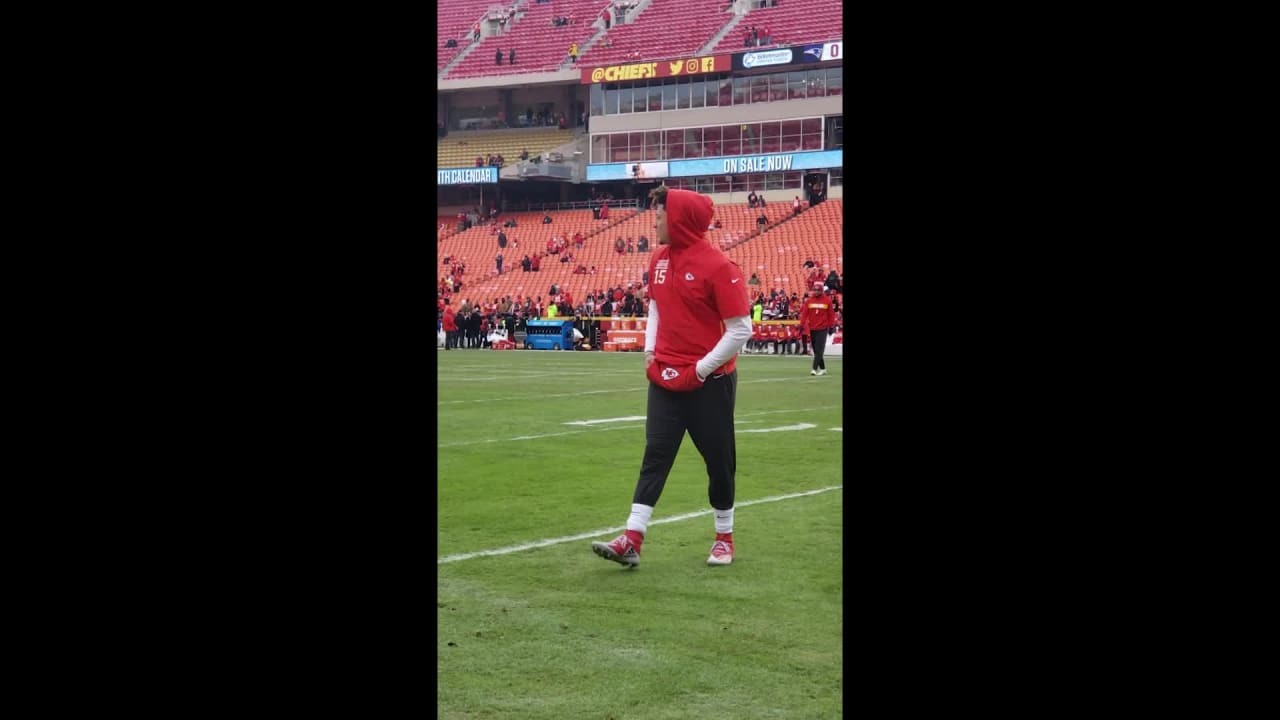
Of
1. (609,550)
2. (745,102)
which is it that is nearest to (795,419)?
(609,550)

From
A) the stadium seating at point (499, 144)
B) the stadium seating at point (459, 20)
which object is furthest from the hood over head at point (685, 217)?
the stadium seating at point (459, 20)

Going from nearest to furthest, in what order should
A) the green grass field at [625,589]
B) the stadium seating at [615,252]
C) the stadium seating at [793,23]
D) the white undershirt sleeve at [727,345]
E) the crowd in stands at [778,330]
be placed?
1. the green grass field at [625,589]
2. the white undershirt sleeve at [727,345]
3. the crowd in stands at [778,330]
4. the stadium seating at [615,252]
5. the stadium seating at [793,23]

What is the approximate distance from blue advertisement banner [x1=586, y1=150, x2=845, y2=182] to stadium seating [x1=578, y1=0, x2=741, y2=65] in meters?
5.13

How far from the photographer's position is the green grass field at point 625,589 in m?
4.22

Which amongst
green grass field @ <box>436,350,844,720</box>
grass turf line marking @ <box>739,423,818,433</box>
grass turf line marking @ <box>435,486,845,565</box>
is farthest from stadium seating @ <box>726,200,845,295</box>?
grass turf line marking @ <box>435,486,845,565</box>

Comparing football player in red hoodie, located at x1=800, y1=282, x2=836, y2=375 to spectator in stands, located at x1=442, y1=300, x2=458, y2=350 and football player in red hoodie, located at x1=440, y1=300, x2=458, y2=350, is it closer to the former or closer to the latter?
spectator in stands, located at x1=442, y1=300, x2=458, y2=350

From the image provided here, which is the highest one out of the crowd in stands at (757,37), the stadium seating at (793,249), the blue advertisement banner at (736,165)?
the crowd in stands at (757,37)

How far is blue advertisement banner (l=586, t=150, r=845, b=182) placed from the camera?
2008 inches

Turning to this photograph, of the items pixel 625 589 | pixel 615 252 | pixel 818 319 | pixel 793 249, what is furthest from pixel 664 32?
pixel 625 589

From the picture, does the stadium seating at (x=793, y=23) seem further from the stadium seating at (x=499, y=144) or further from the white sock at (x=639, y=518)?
the white sock at (x=639, y=518)

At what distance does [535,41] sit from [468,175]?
10393mm

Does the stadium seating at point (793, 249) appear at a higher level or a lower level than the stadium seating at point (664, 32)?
lower
